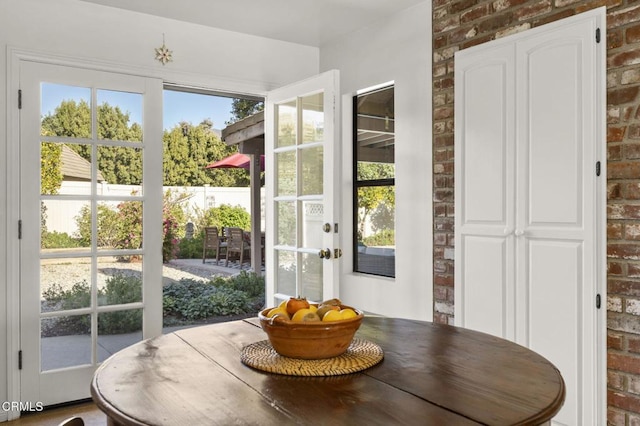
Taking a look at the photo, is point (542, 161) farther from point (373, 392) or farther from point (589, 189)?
point (373, 392)

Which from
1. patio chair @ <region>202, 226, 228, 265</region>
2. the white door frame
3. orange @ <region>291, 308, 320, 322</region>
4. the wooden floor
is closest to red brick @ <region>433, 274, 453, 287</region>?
orange @ <region>291, 308, 320, 322</region>

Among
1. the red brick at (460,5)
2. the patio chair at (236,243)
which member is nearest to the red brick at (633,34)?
the red brick at (460,5)

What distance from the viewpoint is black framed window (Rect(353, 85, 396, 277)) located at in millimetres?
3873

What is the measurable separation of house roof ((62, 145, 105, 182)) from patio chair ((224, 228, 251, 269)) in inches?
209

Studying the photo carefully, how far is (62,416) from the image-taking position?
3125 millimetres

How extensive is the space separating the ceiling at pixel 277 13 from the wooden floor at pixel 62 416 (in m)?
2.54

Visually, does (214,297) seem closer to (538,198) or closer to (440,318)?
(440,318)

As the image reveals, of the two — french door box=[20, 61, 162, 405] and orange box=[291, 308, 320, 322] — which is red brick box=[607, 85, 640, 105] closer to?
orange box=[291, 308, 320, 322]

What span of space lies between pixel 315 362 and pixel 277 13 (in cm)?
282

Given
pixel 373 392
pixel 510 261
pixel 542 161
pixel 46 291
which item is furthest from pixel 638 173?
pixel 46 291

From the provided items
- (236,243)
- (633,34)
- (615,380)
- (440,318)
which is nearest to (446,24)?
(633,34)

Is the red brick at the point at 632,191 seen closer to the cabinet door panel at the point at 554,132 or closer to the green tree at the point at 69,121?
the cabinet door panel at the point at 554,132

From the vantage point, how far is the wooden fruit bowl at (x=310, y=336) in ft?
4.60

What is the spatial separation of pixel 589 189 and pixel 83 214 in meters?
2.92
